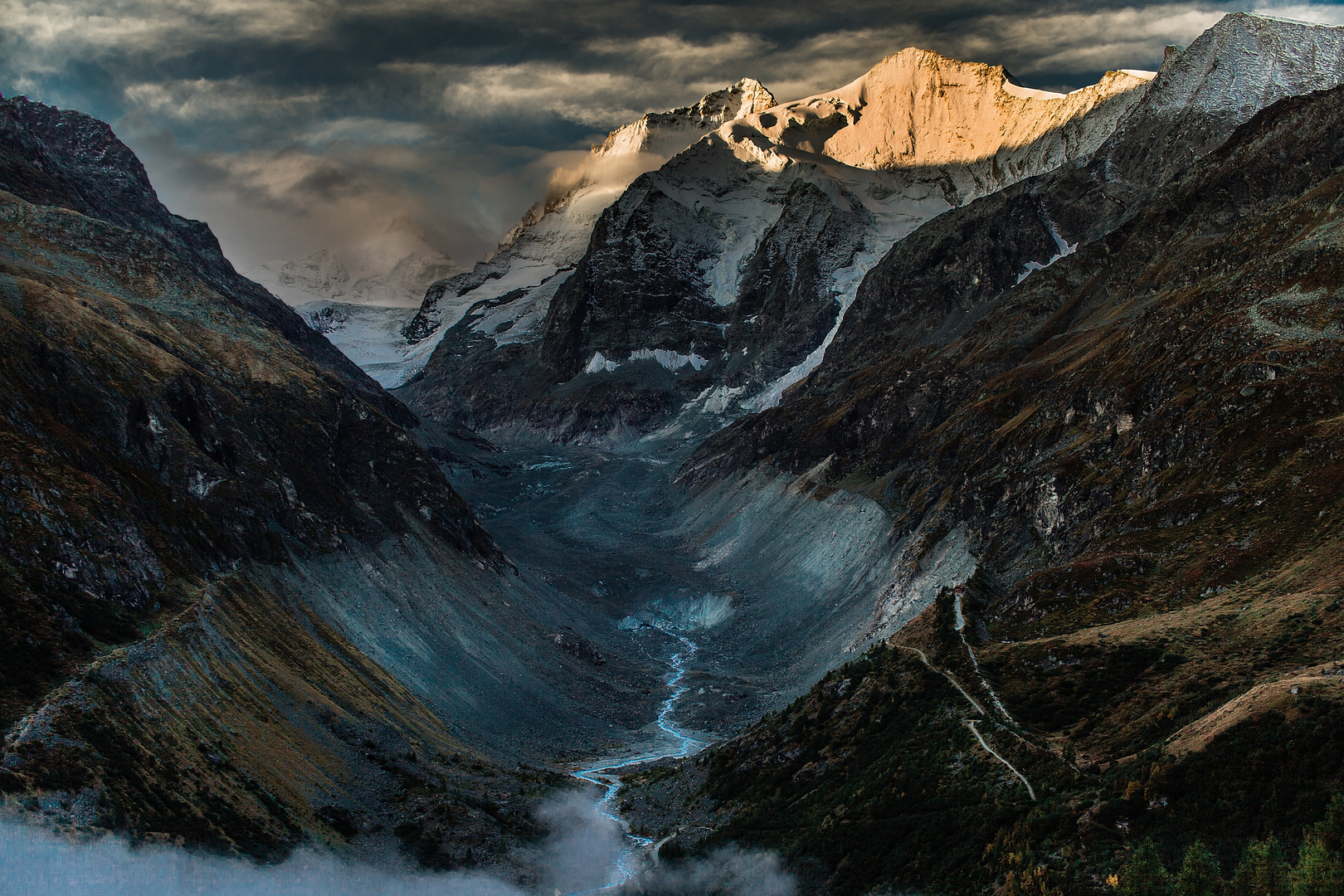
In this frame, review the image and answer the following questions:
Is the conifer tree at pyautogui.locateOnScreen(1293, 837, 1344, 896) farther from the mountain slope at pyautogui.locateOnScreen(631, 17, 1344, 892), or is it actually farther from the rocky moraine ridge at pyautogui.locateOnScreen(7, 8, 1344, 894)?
the mountain slope at pyautogui.locateOnScreen(631, 17, 1344, 892)

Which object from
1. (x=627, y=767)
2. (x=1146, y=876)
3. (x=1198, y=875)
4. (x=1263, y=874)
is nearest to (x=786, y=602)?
(x=627, y=767)

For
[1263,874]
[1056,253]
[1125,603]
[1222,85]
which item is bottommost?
[1263,874]

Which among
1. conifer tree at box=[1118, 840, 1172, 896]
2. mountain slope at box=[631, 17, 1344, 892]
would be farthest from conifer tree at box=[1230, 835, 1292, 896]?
mountain slope at box=[631, 17, 1344, 892]

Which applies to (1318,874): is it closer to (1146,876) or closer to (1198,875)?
(1198,875)

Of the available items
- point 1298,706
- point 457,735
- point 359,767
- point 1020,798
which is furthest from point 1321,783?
point 457,735

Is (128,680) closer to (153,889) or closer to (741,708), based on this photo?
(153,889)

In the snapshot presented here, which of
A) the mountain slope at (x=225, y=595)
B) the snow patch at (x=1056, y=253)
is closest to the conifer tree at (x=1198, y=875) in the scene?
the mountain slope at (x=225, y=595)
